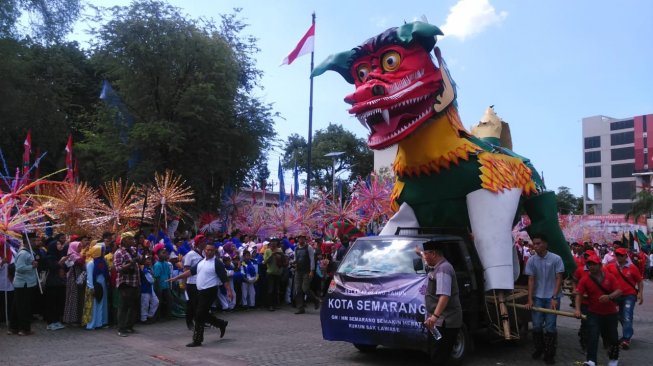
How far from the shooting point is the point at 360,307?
7062 millimetres

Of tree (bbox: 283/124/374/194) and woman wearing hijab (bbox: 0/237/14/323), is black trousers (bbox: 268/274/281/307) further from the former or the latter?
tree (bbox: 283/124/374/194)

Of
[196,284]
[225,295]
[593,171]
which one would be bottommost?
[225,295]

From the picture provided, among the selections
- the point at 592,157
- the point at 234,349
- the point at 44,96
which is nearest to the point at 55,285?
the point at 234,349

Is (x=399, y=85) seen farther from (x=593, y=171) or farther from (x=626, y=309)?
(x=593, y=171)

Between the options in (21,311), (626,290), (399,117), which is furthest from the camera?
(21,311)

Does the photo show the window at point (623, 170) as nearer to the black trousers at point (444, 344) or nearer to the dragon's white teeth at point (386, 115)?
the dragon's white teeth at point (386, 115)

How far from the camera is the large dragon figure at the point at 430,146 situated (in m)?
8.23

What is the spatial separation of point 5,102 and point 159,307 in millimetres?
15756

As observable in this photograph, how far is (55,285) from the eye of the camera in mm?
9930

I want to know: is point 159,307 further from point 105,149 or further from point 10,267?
point 105,149

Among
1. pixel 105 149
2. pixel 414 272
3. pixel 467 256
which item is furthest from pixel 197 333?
pixel 105 149

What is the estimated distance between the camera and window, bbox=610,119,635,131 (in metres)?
81.6

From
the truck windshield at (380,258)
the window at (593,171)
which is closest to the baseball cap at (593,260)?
the truck windshield at (380,258)

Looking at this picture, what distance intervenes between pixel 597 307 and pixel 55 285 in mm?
8431
